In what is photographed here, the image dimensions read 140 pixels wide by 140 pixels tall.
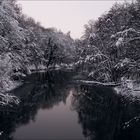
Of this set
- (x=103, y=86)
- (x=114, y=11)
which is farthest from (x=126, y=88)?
(x=114, y=11)

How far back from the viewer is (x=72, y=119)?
2106cm

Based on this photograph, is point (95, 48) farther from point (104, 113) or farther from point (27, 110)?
point (27, 110)

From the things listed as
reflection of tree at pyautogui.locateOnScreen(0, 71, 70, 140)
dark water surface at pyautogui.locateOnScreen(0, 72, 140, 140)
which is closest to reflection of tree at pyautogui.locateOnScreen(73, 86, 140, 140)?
dark water surface at pyautogui.locateOnScreen(0, 72, 140, 140)

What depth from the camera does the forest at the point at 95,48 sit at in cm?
1824

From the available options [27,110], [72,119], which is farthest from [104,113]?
[27,110]

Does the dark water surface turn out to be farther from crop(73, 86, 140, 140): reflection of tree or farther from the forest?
the forest

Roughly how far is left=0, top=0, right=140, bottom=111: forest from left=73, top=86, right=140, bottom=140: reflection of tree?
235cm

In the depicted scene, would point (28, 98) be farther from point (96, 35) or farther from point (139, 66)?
point (96, 35)

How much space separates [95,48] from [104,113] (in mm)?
22426

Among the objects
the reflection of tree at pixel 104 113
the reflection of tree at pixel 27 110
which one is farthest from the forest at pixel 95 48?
the reflection of tree at pixel 104 113

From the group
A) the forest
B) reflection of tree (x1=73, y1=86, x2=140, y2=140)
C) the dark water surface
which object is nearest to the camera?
the dark water surface

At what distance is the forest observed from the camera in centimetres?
1824

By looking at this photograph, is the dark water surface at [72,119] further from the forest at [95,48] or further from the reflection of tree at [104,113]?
the forest at [95,48]

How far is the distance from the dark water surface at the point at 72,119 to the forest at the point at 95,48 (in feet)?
6.44
